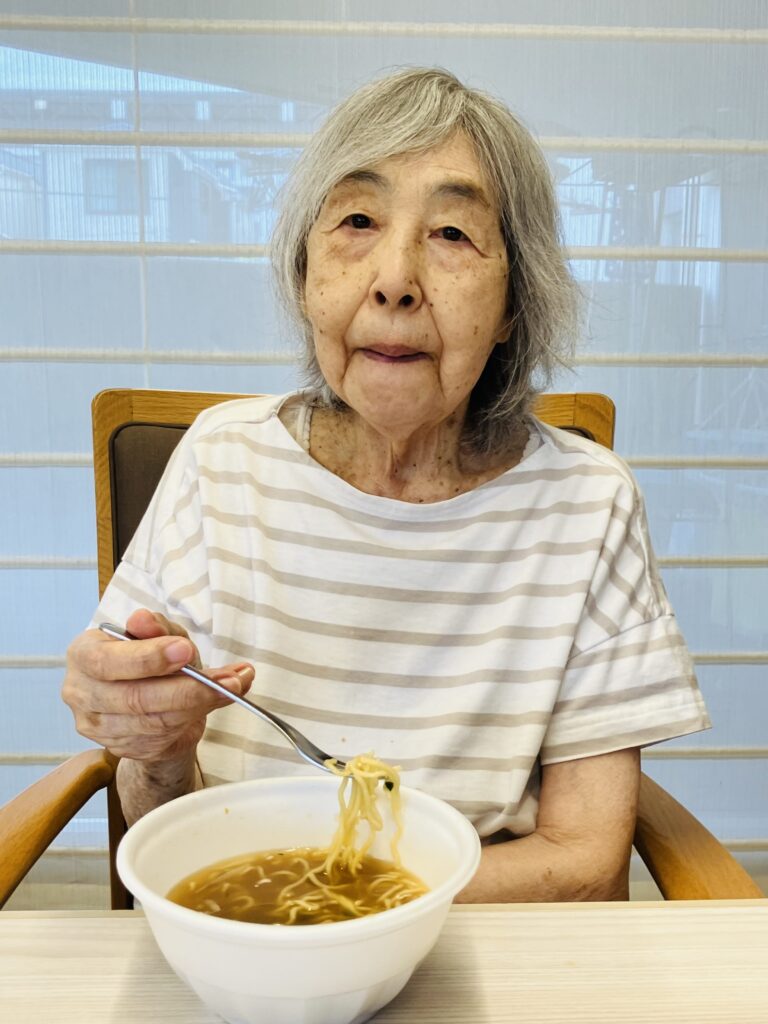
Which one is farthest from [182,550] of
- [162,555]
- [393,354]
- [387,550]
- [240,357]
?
[240,357]

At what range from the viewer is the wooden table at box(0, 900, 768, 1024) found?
625 millimetres

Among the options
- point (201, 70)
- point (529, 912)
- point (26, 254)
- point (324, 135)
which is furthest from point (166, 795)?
point (201, 70)

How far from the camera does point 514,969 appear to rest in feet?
2.21

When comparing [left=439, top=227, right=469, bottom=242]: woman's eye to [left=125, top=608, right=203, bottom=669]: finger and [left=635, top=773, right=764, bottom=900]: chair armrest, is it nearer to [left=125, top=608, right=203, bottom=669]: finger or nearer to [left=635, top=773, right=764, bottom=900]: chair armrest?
[left=125, top=608, right=203, bottom=669]: finger

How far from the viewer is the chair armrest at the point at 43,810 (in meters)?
1.00

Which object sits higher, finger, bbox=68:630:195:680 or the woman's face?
the woman's face

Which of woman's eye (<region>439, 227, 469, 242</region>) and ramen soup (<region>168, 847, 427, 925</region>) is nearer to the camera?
ramen soup (<region>168, 847, 427, 925</region>)

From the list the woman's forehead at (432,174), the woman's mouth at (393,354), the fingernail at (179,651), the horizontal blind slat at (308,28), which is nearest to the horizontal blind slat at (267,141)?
the horizontal blind slat at (308,28)

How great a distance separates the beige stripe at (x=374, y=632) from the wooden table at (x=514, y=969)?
0.43 meters

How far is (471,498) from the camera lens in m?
1.22

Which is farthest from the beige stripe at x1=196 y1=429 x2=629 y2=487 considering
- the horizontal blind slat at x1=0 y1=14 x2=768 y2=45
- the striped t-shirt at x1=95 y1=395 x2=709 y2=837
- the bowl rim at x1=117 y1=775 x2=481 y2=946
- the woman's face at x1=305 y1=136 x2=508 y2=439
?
the horizontal blind slat at x1=0 y1=14 x2=768 y2=45

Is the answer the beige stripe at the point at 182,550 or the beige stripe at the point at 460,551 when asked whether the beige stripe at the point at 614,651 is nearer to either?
the beige stripe at the point at 460,551

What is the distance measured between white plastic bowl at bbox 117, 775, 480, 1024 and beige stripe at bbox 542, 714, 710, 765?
1.58 ft

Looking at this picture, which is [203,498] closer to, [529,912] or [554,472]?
[554,472]
